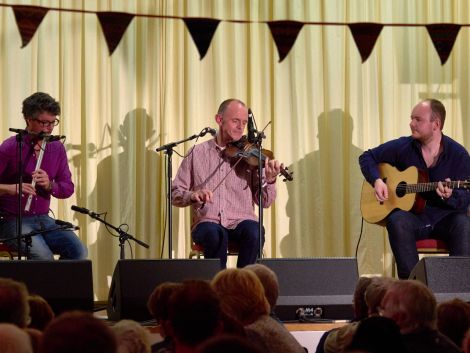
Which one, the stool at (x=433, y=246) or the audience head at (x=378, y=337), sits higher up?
the stool at (x=433, y=246)

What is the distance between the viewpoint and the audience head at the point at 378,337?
2793 millimetres

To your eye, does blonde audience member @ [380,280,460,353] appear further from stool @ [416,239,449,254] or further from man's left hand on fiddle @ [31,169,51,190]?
man's left hand on fiddle @ [31,169,51,190]

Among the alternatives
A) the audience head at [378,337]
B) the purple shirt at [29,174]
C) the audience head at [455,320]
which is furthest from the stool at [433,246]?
the audience head at [378,337]

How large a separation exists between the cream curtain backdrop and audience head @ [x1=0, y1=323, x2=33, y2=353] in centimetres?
517

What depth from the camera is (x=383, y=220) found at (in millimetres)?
6871

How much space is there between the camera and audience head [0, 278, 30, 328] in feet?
10.9

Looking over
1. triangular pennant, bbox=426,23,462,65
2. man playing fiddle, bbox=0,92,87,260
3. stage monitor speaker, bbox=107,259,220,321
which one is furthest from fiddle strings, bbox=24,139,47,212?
triangular pennant, bbox=426,23,462,65

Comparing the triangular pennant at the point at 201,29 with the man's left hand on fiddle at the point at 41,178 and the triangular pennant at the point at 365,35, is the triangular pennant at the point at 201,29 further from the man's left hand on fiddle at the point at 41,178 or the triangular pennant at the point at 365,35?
the man's left hand on fiddle at the point at 41,178

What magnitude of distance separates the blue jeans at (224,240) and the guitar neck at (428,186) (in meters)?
1.14

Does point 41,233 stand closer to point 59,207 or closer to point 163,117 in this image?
point 59,207

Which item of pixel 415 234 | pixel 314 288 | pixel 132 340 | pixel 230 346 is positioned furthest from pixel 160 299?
pixel 415 234

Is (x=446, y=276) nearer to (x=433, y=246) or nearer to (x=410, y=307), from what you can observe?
(x=433, y=246)

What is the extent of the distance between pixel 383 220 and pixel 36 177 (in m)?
2.52

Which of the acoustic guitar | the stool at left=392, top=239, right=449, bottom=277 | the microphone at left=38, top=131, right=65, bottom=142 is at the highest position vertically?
the microphone at left=38, top=131, right=65, bottom=142
